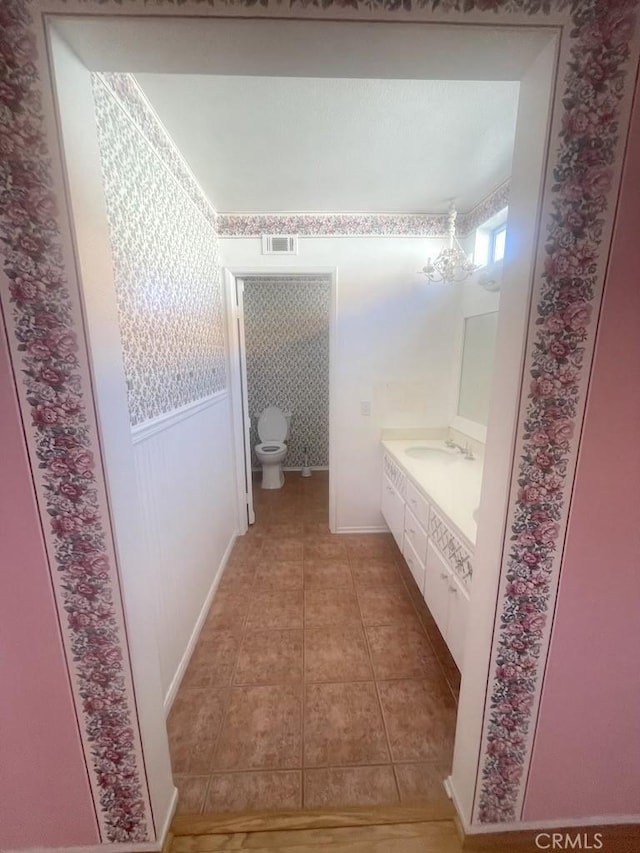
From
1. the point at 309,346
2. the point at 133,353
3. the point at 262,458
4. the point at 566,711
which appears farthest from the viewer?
the point at 309,346

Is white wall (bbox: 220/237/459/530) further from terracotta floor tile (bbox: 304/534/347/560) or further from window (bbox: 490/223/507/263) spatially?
window (bbox: 490/223/507/263)

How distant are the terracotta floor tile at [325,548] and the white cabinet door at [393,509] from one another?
0.44 metres

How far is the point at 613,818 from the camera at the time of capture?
1068 millimetres

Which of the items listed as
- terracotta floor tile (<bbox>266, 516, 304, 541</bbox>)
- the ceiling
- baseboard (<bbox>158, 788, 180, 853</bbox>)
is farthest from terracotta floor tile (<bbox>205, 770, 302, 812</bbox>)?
the ceiling

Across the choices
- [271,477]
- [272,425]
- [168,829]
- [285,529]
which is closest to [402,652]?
[168,829]

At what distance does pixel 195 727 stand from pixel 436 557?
127 cm

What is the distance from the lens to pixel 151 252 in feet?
4.48

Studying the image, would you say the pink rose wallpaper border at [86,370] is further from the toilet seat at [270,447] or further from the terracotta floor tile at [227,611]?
the toilet seat at [270,447]

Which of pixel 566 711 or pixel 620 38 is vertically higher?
pixel 620 38

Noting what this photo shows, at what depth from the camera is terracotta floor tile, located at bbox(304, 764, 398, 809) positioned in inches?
45.1

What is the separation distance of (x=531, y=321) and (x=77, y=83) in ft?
3.73

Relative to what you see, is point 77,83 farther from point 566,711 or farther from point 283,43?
point 566,711

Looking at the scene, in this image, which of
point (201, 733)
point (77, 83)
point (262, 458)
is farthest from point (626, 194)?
point (262, 458)

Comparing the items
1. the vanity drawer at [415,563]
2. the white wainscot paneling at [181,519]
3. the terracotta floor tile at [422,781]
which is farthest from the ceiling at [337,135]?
the terracotta floor tile at [422,781]
